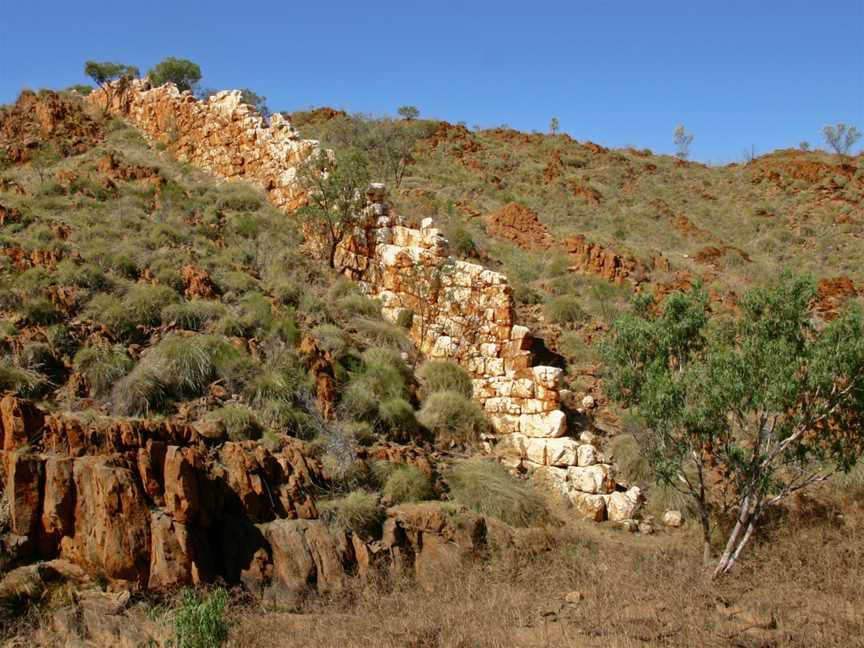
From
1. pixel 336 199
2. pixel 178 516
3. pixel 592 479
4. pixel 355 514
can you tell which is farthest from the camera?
pixel 336 199

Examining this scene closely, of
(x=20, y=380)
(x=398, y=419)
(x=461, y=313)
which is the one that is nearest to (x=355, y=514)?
(x=398, y=419)

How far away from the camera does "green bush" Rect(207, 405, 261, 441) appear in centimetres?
963

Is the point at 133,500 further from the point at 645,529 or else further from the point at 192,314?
the point at 645,529

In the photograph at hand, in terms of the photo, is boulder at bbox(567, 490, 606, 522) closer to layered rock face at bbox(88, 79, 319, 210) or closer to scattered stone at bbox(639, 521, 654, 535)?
scattered stone at bbox(639, 521, 654, 535)

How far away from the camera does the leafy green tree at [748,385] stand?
8320 millimetres

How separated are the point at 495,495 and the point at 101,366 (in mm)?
6370

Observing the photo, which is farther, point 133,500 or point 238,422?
point 238,422

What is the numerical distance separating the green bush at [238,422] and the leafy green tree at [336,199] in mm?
7276

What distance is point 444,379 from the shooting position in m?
13.6

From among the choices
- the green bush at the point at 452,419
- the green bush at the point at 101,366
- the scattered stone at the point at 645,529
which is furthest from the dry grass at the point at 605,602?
the green bush at the point at 101,366

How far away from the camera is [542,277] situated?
19781 millimetres

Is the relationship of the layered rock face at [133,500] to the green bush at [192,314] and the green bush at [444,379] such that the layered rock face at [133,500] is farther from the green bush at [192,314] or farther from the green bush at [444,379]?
the green bush at [444,379]

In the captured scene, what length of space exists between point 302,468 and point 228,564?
1980mm

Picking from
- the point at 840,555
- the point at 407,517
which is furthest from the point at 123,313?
the point at 840,555
